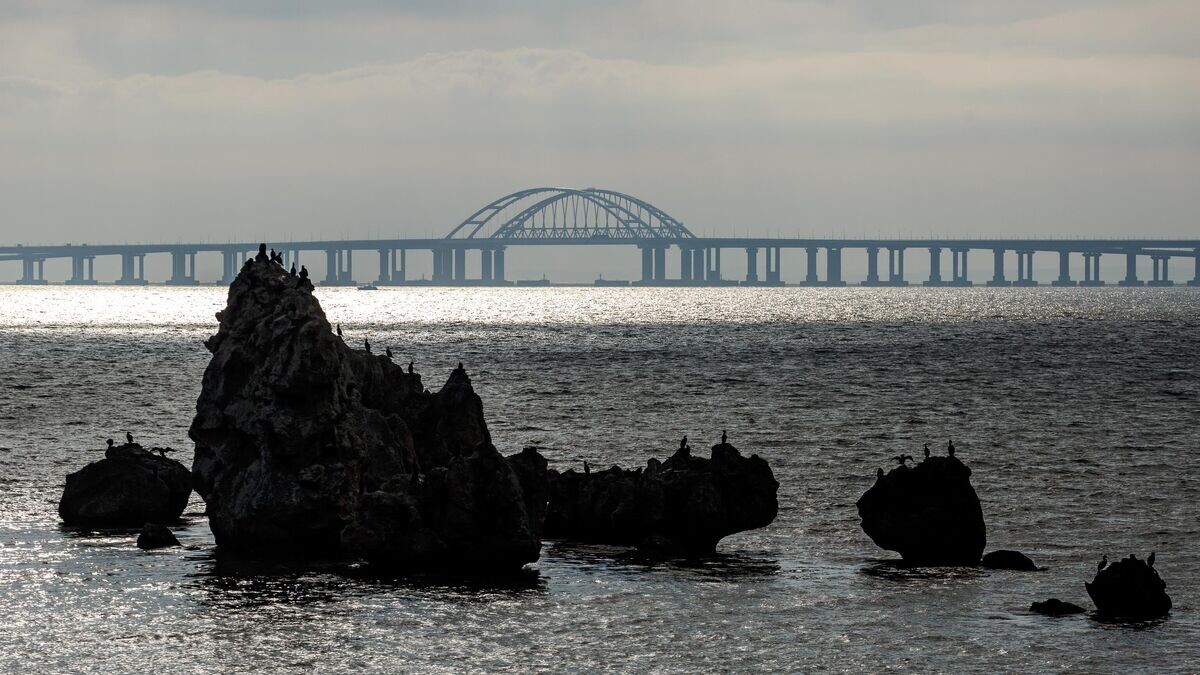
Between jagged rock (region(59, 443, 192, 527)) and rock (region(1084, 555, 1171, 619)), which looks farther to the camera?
jagged rock (region(59, 443, 192, 527))

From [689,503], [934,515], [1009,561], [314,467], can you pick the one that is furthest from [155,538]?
[1009,561]

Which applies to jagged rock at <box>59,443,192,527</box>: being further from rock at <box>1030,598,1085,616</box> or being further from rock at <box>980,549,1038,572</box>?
rock at <box>1030,598,1085,616</box>

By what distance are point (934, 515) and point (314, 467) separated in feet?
41.7

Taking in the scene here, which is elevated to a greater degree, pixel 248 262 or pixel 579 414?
pixel 248 262

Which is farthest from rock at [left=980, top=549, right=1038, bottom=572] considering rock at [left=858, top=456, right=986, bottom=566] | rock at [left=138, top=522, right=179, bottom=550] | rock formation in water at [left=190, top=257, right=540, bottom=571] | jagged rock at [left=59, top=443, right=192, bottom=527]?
jagged rock at [left=59, top=443, right=192, bottom=527]

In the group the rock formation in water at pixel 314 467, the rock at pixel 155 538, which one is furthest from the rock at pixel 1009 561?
the rock at pixel 155 538

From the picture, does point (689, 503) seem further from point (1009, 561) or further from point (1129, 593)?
point (1129, 593)

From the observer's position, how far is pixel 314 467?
33125 mm

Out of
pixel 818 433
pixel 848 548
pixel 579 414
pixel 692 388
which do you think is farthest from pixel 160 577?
pixel 692 388

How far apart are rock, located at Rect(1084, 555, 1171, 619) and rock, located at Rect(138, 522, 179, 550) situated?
18582 millimetres

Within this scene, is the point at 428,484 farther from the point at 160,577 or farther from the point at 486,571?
the point at 160,577

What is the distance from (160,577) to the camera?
30.0 m

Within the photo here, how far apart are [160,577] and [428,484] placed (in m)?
5.28

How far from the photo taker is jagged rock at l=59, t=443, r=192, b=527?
36.7 metres
